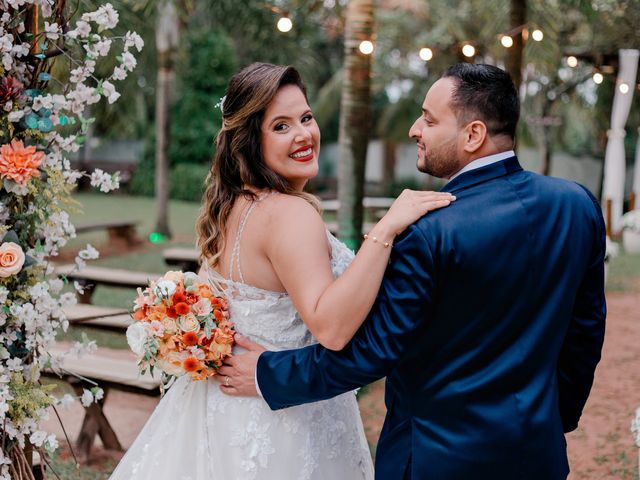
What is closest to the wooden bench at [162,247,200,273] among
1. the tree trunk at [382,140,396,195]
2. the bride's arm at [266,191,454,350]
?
the bride's arm at [266,191,454,350]

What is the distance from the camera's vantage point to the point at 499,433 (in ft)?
6.91

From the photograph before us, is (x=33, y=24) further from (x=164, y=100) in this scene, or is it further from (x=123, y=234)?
(x=164, y=100)

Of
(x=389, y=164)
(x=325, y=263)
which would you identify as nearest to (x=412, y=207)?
(x=325, y=263)

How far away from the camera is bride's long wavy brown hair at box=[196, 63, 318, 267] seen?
267 centimetres

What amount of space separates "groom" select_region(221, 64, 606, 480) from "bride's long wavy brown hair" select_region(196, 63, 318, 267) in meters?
0.68

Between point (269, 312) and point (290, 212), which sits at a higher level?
point (290, 212)

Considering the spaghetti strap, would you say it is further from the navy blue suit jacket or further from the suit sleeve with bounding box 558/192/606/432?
the suit sleeve with bounding box 558/192/606/432

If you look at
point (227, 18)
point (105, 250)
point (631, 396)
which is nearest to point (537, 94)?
point (227, 18)

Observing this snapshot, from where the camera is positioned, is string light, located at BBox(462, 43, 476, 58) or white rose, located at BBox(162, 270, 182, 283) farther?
string light, located at BBox(462, 43, 476, 58)

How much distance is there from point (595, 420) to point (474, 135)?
4.74m

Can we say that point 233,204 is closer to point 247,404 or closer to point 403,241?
point 247,404

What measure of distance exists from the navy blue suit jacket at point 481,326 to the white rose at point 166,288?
2.22 ft

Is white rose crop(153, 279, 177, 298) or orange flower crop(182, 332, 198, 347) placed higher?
white rose crop(153, 279, 177, 298)

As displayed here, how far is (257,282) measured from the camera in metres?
2.67
